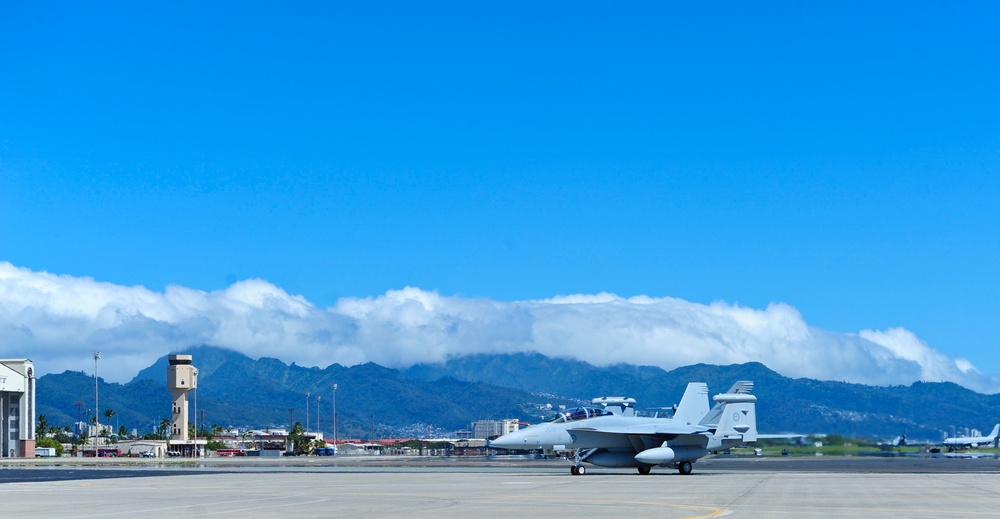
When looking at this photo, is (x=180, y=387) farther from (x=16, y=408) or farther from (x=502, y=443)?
(x=502, y=443)

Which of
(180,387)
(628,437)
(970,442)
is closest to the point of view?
(628,437)

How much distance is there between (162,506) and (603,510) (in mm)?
11577

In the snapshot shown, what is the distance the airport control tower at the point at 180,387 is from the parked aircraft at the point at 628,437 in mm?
140959

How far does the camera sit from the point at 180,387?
609 feet

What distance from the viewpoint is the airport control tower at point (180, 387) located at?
18200cm

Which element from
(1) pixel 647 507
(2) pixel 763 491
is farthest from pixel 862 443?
(1) pixel 647 507

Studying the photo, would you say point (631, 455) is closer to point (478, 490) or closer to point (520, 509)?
point (478, 490)

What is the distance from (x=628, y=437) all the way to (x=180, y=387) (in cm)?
14799

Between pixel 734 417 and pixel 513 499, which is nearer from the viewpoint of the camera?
pixel 513 499

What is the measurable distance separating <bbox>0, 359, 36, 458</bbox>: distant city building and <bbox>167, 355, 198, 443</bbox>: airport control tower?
57.1 m

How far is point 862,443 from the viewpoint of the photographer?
6556cm

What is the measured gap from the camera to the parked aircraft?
51.5 meters

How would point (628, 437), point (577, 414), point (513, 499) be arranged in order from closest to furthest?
point (513, 499) < point (628, 437) < point (577, 414)

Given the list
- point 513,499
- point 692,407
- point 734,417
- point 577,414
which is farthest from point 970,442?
point 513,499
